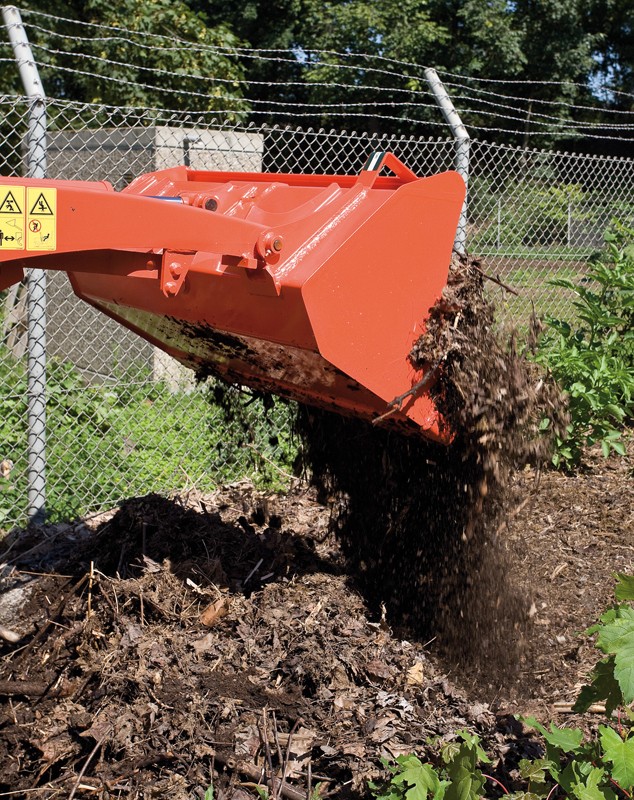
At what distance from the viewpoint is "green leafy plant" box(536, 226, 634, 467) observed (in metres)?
5.21

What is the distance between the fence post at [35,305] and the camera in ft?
14.8

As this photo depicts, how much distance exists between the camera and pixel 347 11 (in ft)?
75.3

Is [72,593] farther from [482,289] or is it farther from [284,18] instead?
[284,18]

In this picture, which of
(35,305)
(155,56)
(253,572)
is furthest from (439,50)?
(253,572)

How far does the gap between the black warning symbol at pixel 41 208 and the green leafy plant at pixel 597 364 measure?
335 cm

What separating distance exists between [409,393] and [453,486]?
0.61 metres

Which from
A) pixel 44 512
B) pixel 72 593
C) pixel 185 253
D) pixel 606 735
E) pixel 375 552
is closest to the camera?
pixel 606 735

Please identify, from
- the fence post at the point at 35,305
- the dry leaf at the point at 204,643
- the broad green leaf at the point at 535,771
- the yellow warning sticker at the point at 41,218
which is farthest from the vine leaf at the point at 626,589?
the fence post at the point at 35,305

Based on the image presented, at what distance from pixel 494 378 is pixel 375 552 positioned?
101 cm

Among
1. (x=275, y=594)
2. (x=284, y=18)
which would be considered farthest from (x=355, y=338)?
(x=284, y=18)

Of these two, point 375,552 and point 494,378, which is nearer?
point 494,378

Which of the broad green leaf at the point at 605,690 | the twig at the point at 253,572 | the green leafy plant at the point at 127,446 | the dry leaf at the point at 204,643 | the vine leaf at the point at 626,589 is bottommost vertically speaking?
the green leafy plant at the point at 127,446

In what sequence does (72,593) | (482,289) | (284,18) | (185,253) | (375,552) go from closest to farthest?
1. (185,253)
2. (482,289)
3. (72,593)
4. (375,552)
5. (284,18)

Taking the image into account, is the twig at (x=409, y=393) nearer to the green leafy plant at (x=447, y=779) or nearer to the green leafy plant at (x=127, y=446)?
the green leafy plant at (x=447, y=779)
